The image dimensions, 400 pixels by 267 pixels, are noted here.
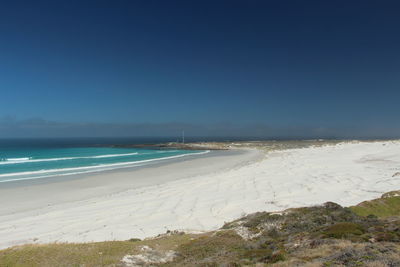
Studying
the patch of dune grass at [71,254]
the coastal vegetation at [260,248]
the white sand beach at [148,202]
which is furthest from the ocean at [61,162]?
the coastal vegetation at [260,248]

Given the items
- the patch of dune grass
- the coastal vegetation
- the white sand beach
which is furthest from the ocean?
the coastal vegetation

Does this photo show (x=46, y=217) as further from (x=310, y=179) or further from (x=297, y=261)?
(x=310, y=179)

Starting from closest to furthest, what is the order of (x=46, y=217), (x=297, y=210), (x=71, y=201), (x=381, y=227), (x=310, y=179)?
(x=381, y=227) < (x=297, y=210) < (x=46, y=217) < (x=71, y=201) < (x=310, y=179)

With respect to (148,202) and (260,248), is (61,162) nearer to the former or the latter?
(148,202)

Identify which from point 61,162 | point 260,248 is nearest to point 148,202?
point 260,248

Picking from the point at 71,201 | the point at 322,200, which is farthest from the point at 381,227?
the point at 71,201

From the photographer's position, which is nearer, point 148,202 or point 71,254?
point 71,254

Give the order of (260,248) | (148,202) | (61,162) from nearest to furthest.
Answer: (260,248) < (148,202) < (61,162)

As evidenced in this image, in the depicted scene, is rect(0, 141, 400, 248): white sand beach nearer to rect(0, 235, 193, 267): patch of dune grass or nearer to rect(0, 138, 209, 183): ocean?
rect(0, 235, 193, 267): patch of dune grass

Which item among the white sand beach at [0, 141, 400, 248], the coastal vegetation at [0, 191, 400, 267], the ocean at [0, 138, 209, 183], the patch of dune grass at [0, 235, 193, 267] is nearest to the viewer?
the coastal vegetation at [0, 191, 400, 267]
